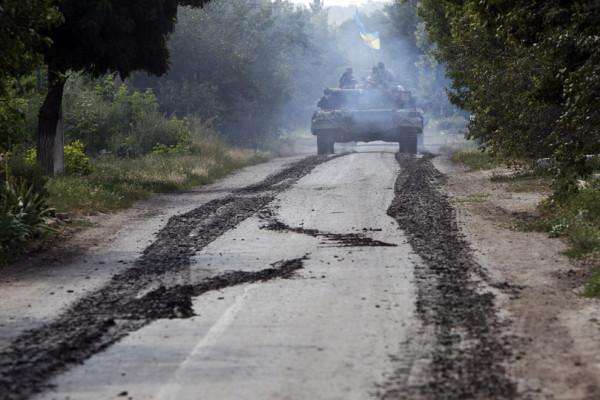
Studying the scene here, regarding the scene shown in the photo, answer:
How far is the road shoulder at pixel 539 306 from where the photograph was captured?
20.1 feet

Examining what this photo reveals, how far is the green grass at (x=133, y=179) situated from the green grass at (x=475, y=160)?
652cm

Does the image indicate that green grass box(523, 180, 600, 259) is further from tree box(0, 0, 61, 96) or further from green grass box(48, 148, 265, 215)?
green grass box(48, 148, 265, 215)

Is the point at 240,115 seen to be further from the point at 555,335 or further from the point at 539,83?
the point at 555,335

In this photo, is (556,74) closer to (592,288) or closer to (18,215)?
(592,288)

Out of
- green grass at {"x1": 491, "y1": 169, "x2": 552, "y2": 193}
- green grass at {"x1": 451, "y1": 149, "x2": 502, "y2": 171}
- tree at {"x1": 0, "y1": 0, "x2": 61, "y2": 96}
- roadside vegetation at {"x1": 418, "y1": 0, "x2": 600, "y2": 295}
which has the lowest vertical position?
green grass at {"x1": 451, "y1": 149, "x2": 502, "y2": 171}

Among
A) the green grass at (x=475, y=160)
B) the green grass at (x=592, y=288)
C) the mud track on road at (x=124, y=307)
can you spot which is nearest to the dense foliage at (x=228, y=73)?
the green grass at (x=475, y=160)

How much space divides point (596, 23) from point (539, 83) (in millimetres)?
2072

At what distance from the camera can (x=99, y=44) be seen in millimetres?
18438

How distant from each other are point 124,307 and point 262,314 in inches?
48.6

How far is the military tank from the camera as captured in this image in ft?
118

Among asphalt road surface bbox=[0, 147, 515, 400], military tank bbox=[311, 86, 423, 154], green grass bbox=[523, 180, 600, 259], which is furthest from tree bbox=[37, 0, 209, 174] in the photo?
military tank bbox=[311, 86, 423, 154]

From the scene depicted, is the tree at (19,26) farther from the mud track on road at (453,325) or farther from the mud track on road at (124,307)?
the mud track on road at (453,325)

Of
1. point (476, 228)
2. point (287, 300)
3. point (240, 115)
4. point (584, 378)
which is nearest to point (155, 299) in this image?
point (287, 300)

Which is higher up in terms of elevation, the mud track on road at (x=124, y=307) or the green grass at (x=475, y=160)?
the mud track on road at (x=124, y=307)
